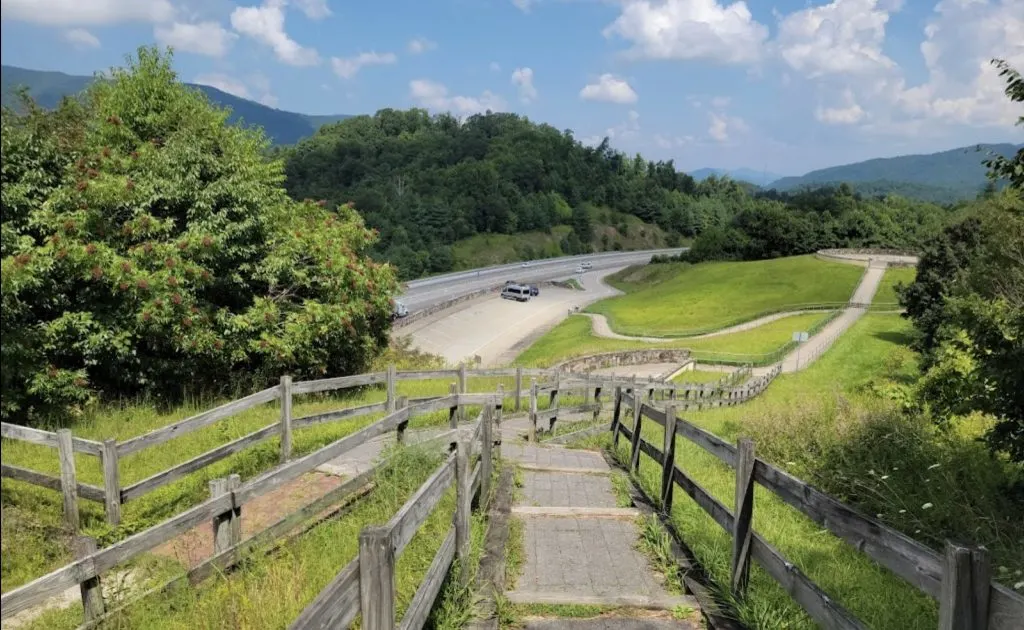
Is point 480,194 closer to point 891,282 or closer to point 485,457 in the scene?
point 891,282

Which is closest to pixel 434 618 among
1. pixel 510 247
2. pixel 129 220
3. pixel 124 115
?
pixel 129 220

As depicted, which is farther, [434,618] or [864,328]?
[864,328]

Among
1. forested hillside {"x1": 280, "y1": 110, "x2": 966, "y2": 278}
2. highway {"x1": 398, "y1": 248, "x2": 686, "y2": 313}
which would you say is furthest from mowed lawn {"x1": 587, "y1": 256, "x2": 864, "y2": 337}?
forested hillside {"x1": 280, "y1": 110, "x2": 966, "y2": 278}

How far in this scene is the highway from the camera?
71812mm

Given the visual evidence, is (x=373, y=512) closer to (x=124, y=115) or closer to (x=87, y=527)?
(x=87, y=527)

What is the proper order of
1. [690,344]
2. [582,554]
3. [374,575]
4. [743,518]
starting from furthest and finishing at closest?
[690,344] < [582,554] < [743,518] < [374,575]

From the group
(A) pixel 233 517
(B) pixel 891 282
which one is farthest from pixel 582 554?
(B) pixel 891 282

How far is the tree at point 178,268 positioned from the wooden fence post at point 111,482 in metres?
1.79

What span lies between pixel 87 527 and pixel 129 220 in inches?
256

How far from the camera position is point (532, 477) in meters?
8.41

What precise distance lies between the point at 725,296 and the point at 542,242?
3076 inches

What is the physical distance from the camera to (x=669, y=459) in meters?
6.61

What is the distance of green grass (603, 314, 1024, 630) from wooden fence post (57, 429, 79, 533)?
4817 millimetres

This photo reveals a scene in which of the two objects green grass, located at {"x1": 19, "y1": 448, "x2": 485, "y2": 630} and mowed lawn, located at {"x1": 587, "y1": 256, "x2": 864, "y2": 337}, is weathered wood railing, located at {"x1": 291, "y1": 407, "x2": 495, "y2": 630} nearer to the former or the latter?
green grass, located at {"x1": 19, "y1": 448, "x2": 485, "y2": 630}
